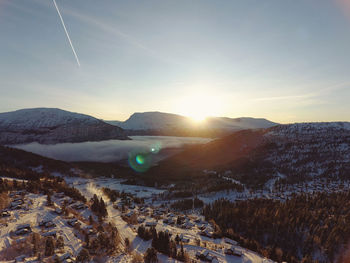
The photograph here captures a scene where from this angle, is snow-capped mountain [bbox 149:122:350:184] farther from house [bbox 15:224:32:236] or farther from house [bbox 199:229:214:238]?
house [bbox 15:224:32:236]

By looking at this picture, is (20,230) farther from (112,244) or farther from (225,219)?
(225,219)

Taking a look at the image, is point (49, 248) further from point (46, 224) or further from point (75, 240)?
point (46, 224)

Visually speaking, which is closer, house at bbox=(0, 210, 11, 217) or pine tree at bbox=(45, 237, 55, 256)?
pine tree at bbox=(45, 237, 55, 256)

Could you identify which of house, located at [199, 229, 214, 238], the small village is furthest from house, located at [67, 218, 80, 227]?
house, located at [199, 229, 214, 238]

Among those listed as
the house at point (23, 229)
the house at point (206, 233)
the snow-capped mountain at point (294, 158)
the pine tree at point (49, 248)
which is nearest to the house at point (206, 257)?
the house at point (206, 233)

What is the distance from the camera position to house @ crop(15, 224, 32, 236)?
19.1 metres

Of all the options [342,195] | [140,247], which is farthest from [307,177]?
[140,247]

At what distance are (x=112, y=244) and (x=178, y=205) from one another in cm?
3927

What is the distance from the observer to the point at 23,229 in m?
19.4

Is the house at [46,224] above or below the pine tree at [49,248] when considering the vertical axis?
below

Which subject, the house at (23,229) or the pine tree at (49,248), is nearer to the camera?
the pine tree at (49,248)

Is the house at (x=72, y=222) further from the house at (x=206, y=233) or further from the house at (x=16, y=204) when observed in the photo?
the house at (x=206, y=233)

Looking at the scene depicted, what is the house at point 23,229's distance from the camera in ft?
62.6

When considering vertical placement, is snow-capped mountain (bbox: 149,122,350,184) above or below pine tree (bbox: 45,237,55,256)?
below
